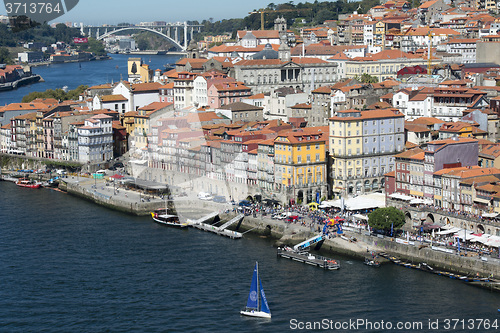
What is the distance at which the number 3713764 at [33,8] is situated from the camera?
46.8 feet

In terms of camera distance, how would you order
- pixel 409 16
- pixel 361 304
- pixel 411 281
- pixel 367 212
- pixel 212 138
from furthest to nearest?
1. pixel 409 16
2. pixel 212 138
3. pixel 367 212
4. pixel 411 281
5. pixel 361 304

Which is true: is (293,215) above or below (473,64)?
below

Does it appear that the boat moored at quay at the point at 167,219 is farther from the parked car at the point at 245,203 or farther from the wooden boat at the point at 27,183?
the wooden boat at the point at 27,183

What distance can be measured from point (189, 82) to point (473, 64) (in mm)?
17514

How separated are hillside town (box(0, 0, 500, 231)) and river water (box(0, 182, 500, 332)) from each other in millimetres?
5194

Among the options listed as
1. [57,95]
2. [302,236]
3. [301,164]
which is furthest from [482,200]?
[57,95]

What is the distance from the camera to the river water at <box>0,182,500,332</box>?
85.3 ft

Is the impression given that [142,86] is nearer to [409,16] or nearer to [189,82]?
[189,82]

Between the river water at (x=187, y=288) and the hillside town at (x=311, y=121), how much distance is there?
519 cm

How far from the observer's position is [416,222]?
34.6 m

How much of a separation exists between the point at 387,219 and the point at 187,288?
322 inches

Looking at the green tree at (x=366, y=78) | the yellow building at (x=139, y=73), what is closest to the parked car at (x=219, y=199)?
the green tree at (x=366, y=78)

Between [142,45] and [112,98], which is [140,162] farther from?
[142,45]

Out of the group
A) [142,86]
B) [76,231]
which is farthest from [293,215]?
[142,86]
